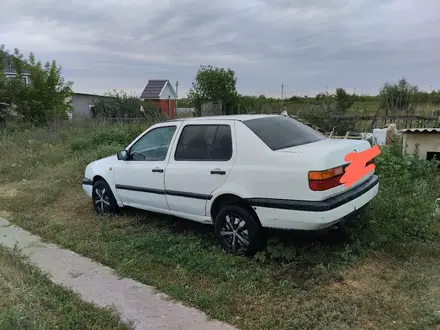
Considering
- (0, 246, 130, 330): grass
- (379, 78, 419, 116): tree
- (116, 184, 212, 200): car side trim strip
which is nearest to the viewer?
(0, 246, 130, 330): grass

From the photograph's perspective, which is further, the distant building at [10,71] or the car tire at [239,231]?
the distant building at [10,71]

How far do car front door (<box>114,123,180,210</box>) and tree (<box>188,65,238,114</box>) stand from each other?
18.4m

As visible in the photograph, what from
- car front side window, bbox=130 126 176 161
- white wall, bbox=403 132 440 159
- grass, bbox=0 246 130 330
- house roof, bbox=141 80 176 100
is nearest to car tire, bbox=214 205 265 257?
car front side window, bbox=130 126 176 161

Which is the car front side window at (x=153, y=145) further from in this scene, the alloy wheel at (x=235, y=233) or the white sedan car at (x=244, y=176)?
the alloy wheel at (x=235, y=233)

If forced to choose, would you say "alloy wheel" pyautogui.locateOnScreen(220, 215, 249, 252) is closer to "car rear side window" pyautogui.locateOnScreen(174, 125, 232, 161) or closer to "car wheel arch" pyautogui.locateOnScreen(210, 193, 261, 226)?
"car wheel arch" pyautogui.locateOnScreen(210, 193, 261, 226)

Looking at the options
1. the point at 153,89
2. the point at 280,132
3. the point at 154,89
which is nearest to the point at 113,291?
the point at 280,132

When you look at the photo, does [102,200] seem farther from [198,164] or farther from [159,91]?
[159,91]

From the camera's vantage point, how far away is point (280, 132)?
4520 millimetres

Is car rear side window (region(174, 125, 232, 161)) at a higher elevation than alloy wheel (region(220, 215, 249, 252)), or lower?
higher

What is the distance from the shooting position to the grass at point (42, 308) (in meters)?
2.95

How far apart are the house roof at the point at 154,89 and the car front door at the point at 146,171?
106ft

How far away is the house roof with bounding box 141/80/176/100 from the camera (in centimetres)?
3784

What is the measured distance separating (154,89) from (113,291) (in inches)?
1435

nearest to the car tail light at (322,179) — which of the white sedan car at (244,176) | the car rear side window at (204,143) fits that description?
the white sedan car at (244,176)
